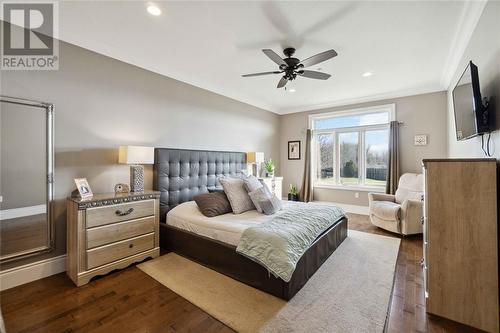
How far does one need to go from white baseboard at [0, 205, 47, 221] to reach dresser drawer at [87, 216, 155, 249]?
0.68 metres

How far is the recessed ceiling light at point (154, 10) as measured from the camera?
214 cm

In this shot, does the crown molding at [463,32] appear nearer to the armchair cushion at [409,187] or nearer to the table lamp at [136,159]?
the armchair cushion at [409,187]

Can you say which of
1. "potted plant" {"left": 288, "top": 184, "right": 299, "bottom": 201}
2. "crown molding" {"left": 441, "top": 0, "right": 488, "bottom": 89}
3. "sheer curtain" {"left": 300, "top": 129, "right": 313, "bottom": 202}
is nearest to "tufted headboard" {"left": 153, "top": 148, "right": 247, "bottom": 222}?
"potted plant" {"left": 288, "top": 184, "right": 299, "bottom": 201}

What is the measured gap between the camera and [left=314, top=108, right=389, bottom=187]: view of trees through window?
516 cm

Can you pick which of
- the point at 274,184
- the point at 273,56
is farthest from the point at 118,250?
the point at 274,184

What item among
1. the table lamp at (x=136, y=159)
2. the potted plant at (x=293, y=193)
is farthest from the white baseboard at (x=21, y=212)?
the potted plant at (x=293, y=193)

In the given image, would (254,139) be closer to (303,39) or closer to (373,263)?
(303,39)

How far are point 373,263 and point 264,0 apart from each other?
323 centimetres

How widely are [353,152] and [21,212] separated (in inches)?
239

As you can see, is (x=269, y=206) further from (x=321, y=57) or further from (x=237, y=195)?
(x=321, y=57)

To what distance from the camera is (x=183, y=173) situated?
3582 millimetres

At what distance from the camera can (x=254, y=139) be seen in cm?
555

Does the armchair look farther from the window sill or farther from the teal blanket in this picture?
the teal blanket

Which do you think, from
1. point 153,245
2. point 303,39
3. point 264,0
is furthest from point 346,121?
point 153,245
